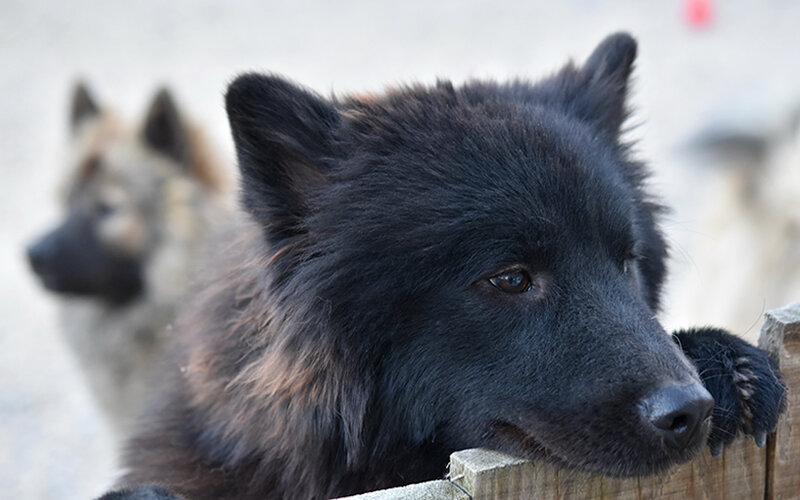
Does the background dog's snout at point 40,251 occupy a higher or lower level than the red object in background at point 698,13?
lower

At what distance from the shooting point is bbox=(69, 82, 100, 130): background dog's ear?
268 inches

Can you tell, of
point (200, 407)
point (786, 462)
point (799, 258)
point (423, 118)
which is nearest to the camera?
point (786, 462)

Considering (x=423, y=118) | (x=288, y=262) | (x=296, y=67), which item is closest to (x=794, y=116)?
(x=423, y=118)

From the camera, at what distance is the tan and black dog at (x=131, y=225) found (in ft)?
21.0

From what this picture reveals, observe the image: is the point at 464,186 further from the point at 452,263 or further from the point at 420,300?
the point at 420,300

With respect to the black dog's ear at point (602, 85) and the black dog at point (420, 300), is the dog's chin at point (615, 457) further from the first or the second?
the black dog's ear at point (602, 85)

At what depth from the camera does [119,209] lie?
6488mm

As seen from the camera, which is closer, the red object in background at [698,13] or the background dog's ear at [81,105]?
the background dog's ear at [81,105]

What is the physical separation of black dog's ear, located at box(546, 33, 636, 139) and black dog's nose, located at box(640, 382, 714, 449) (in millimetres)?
1160

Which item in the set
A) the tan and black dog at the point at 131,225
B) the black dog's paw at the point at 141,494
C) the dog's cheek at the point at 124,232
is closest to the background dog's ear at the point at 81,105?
the tan and black dog at the point at 131,225

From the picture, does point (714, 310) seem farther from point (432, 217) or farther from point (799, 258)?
point (432, 217)

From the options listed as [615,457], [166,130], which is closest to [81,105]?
[166,130]

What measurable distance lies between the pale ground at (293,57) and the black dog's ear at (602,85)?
657 centimetres

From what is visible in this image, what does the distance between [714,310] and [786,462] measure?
14.6ft
